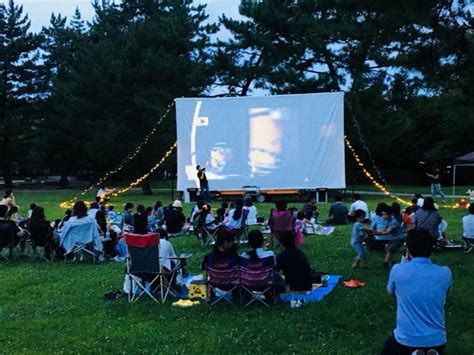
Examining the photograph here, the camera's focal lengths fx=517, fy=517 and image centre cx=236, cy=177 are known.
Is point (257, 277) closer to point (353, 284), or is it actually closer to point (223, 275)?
point (223, 275)

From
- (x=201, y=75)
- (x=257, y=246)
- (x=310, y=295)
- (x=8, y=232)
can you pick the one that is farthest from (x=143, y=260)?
(x=201, y=75)

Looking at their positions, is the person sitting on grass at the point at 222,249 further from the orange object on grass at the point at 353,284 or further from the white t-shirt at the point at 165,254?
the orange object on grass at the point at 353,284

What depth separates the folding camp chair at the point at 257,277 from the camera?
19.4 feet

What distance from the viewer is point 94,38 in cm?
3275

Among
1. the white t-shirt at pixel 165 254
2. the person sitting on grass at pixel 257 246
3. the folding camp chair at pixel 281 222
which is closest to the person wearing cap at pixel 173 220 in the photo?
the folding camp chair at pixel 281 222

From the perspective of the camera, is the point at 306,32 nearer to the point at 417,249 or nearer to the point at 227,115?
the point at 227,115

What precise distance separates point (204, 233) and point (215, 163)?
10258mm

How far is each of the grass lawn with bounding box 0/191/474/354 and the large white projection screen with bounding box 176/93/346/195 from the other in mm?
12492

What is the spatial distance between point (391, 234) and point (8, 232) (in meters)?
6.47

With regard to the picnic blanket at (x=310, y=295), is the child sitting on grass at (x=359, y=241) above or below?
above

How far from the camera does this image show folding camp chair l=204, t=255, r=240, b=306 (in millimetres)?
5938

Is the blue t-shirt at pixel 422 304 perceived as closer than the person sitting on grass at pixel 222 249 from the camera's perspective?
Yes

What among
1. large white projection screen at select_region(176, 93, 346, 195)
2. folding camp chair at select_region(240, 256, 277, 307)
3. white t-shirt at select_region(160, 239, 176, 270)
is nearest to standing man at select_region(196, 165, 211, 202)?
large white projection screen at select_region(176, 93, 346, 195)

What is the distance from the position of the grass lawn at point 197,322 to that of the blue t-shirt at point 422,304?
154 cm
